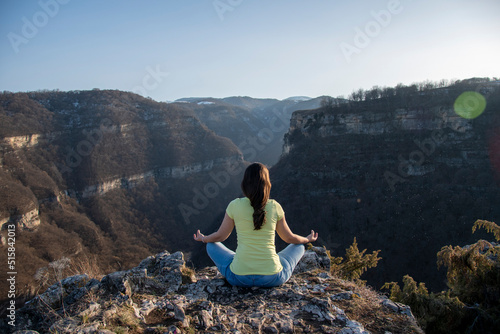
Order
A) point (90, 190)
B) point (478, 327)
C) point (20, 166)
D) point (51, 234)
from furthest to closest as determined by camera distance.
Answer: point (90, 190)
point (20, 166)
point (51, 234)
point (478, 327)

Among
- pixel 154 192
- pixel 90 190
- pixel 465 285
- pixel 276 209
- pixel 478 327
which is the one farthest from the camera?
pixel 154 192

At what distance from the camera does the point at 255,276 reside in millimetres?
4223

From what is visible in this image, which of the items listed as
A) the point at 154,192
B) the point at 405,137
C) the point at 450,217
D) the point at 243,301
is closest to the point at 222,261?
the point at 243,301

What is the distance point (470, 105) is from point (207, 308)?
5068 cm

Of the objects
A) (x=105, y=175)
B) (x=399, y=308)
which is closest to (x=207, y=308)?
(x=399, y=308)

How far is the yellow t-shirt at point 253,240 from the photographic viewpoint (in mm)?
4031

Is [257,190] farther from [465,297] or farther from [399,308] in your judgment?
[465,297]

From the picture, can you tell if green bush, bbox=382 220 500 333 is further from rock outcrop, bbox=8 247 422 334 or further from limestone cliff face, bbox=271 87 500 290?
limestone cliff face, bbox=271 87 500 290

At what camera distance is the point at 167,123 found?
86500mm

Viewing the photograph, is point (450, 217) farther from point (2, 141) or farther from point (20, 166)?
point (2, 141)

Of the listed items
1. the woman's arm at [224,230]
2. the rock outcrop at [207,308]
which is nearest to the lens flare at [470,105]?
the rock outcrop at [207,308]

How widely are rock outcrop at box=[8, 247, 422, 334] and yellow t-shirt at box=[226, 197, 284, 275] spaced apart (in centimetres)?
48

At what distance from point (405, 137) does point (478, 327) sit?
45166 millimetres

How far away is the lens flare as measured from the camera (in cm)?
3972
